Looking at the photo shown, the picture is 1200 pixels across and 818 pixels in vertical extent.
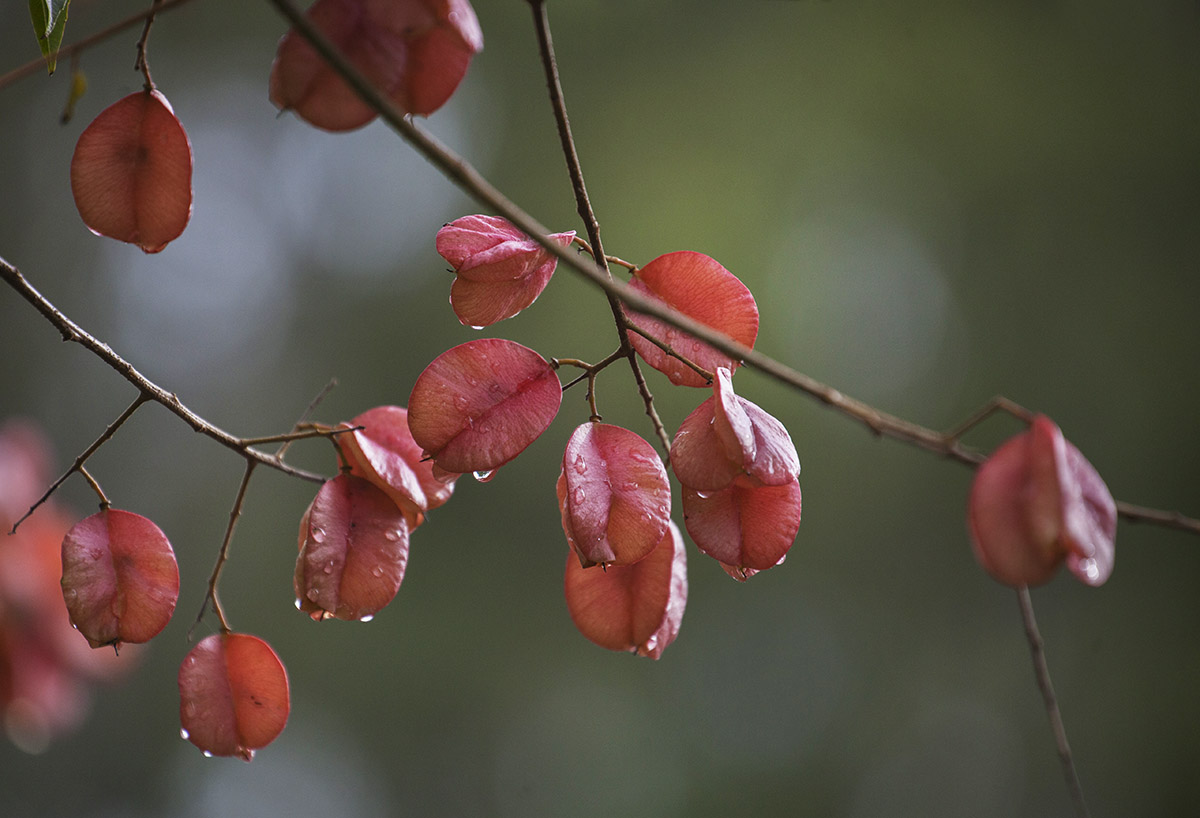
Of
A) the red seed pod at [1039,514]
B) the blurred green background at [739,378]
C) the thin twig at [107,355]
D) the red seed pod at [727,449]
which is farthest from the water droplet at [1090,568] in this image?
the blurred green background at [739,378]

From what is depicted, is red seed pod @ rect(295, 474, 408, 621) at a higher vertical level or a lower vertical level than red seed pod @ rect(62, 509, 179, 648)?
higher

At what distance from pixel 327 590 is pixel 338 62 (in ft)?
0.88

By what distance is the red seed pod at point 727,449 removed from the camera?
0.35m

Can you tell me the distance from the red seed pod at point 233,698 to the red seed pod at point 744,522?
0.79 ft

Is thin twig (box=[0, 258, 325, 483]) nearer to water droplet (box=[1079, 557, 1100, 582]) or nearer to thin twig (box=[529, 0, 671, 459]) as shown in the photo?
thin twig (box=[529, 0, 671, 459])

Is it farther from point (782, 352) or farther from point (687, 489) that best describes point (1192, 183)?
point (687, 489)

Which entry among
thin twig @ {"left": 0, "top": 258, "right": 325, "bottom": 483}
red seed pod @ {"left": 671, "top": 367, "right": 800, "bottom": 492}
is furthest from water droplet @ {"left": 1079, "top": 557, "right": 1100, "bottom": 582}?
thin twig @ {"left": 0, "top": 258, "right": 325, "bottom": 483}

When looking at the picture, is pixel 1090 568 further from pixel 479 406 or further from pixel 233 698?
pixel 233 698

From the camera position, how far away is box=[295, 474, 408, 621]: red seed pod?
42 centimetres

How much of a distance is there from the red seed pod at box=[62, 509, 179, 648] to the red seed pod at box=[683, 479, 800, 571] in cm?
27

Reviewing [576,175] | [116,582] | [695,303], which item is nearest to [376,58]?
[576,175]

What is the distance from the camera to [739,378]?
240 centimetres

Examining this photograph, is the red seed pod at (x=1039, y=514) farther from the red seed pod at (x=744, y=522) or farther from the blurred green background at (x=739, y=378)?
the blurred green background at (x=739, y=378)

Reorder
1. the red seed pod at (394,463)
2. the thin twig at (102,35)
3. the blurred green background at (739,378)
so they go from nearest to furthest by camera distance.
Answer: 1. the thin twig at (102,35)
2. the red seed pod at (394,463)
3. the blurred green background at (739,378)
